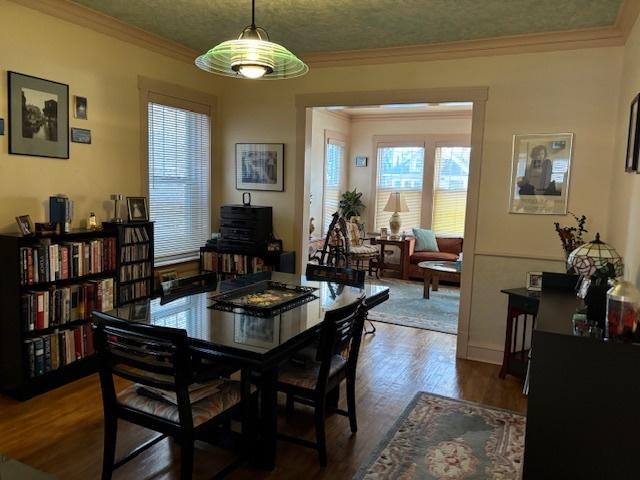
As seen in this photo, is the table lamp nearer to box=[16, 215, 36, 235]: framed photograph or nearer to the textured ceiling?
the textured ceiling

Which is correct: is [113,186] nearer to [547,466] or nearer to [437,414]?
[437,414]

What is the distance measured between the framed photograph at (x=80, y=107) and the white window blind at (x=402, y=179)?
217 inches

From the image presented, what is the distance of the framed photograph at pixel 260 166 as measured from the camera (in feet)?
16.5

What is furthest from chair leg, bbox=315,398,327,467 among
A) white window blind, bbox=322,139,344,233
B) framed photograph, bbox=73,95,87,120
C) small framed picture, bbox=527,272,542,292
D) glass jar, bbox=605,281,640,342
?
white window blind, bbox=322,139,344,233

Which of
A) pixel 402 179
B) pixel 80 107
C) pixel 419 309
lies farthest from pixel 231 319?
pixel 402 179

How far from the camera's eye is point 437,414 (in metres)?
3.20

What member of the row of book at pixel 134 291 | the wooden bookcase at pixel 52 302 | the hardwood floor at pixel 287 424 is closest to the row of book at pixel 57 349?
the wooden bookcase at pixel 52 302

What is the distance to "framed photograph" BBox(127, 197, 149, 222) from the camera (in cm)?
410

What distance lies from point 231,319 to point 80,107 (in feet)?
7.76

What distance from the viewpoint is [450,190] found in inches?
315

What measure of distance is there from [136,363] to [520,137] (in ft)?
11.2

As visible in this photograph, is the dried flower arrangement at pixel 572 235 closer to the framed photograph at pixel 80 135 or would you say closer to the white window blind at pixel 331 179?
the framed photograph at pixel 80 135

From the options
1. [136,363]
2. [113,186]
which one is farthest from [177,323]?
[113,186]

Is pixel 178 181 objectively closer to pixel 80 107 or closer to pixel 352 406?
pixel 80 107
